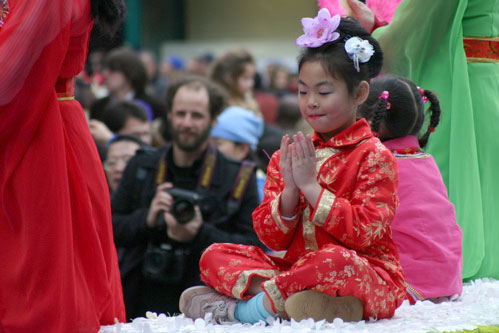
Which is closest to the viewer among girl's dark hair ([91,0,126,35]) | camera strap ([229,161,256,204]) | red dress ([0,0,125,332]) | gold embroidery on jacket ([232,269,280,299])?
red dress ([0,0,125,332])

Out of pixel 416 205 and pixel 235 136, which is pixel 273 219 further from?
pixel 235 136

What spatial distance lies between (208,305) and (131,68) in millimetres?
4574

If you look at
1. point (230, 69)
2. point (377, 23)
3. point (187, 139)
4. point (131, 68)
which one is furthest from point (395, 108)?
point (131, 68)

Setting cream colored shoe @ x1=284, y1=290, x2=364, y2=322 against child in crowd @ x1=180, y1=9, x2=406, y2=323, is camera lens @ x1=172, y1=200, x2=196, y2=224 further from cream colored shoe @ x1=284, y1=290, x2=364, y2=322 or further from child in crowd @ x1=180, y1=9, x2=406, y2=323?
cream colored shoe @ x1=284, y1=290, x2=364, y2=322

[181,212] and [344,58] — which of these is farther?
[181,212]

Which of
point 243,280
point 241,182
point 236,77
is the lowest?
point 243,280

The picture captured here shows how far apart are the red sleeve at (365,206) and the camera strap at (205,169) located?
1.34 m

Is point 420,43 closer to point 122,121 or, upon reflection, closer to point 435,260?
point 435,260

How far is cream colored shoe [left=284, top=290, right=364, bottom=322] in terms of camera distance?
8.34 feet

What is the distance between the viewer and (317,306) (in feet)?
8.37

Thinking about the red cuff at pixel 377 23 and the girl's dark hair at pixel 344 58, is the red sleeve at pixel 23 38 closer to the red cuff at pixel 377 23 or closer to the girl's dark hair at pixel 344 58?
the girl's dark hair at pixel 344 58

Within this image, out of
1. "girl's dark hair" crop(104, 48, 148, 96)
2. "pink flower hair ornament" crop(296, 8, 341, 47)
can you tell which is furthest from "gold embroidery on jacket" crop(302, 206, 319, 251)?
"girl's dark hair" crop(104, 48, 148, 96)

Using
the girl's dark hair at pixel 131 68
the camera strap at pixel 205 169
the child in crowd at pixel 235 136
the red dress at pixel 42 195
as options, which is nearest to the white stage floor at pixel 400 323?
the red dress at pixel 42 195

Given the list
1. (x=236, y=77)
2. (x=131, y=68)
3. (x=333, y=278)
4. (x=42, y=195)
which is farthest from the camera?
(x=131, y=68)
